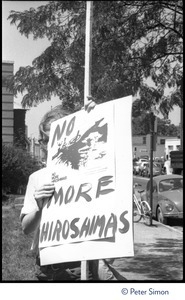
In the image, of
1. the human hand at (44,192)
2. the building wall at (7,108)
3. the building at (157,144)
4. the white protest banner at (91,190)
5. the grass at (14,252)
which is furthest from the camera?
the grass at (14,252)

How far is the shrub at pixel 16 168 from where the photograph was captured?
259 inches

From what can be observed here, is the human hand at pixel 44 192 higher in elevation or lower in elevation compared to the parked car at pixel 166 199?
higher

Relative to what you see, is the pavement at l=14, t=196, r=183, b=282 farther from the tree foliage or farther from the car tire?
the car tire

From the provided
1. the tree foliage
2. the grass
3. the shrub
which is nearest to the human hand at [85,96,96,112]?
the tree foliage

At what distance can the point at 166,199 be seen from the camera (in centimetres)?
797

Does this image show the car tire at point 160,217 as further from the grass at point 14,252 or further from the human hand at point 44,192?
the human hand at point 44,192

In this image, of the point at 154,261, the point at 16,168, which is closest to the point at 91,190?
the point at 154,261

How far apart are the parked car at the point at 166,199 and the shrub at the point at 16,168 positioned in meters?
1.70

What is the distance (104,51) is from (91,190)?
81.8 inches

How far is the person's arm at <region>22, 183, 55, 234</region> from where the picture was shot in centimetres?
217

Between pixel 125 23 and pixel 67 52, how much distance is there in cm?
51

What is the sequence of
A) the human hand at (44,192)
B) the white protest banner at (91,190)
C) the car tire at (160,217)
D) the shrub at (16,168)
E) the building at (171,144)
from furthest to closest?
the car tire at (160,217), the shrub at (16,168), the building at (171,144), the human hand at (44,192), the white protest banner at (91,190)

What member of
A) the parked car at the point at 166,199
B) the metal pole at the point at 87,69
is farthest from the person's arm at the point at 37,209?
the parked car at the point at 166,199
